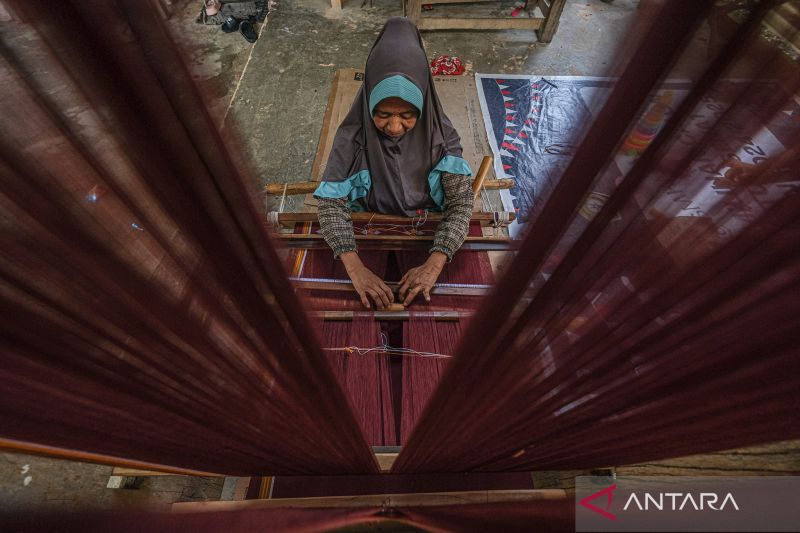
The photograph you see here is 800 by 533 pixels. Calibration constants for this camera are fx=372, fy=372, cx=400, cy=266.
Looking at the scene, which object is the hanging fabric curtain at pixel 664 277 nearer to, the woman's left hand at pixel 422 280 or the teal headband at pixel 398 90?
the woman's left hand at pixel 422 280

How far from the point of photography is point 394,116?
58.1 inches

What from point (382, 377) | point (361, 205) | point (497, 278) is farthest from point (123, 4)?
point (361, 205)

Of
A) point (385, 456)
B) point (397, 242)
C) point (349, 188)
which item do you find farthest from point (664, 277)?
point (349, 188)

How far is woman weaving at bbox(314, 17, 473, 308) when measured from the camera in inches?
55.2

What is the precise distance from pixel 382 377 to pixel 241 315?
2.48 ft

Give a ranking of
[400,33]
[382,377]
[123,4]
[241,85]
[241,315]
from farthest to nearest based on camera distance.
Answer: [241,85], [400,33], [382,377], [241,315], [123,4]

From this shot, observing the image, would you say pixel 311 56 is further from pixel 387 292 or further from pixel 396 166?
pixel 387 292

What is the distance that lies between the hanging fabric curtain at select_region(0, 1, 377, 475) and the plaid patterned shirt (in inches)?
35.0

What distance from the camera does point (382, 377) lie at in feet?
3.84

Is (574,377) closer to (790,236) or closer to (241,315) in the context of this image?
(790,236)

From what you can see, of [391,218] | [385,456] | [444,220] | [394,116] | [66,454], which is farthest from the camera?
[391,218]

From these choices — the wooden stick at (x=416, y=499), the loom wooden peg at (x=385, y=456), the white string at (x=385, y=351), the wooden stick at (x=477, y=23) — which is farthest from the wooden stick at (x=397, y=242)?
the wooden stick at (x=477, y=23)

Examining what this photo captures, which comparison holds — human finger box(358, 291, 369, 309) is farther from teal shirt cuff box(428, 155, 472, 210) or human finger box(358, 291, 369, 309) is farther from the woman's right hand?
teal shirt cuff box(428, 155, 472, 210)

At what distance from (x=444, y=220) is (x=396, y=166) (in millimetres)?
331
